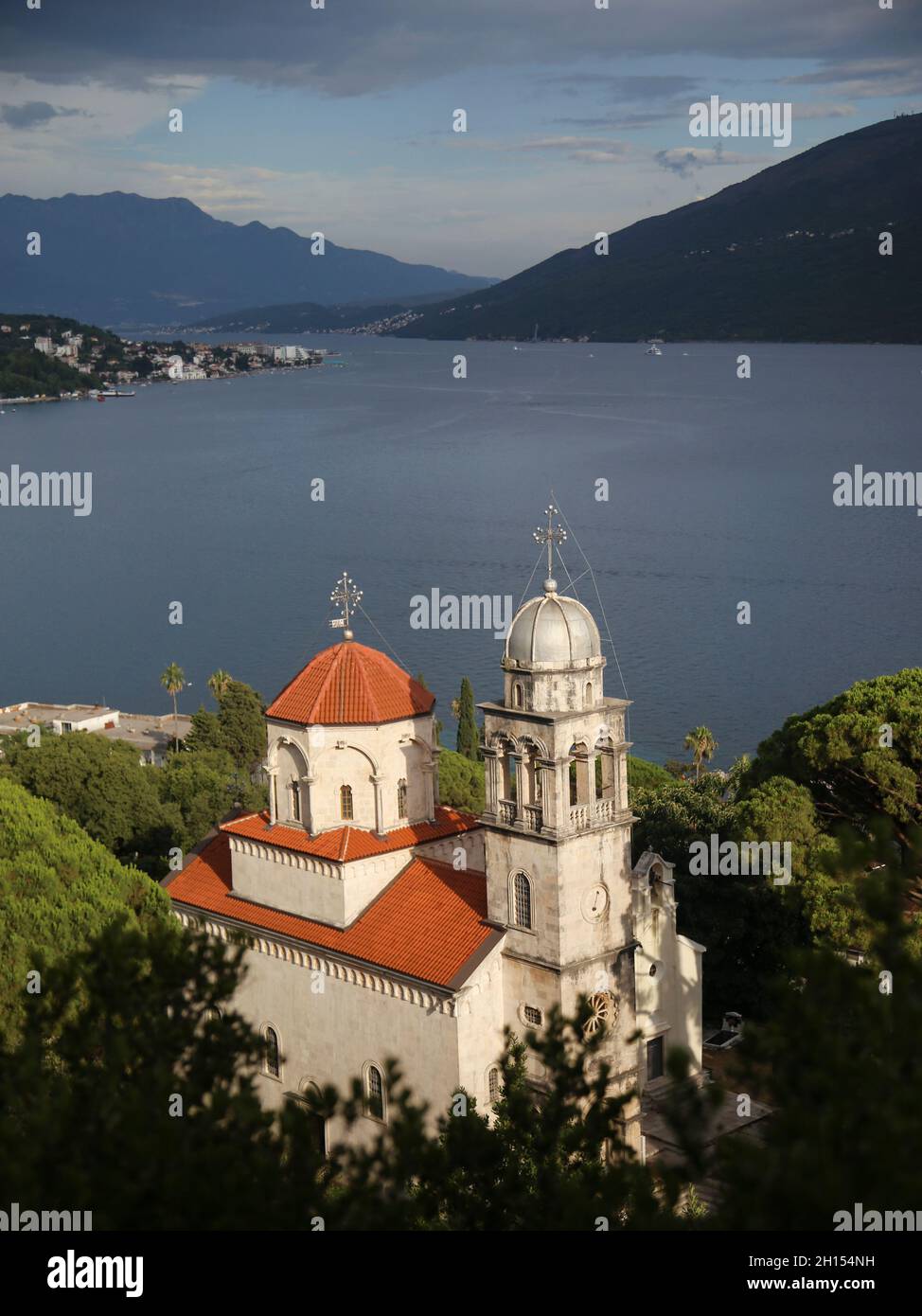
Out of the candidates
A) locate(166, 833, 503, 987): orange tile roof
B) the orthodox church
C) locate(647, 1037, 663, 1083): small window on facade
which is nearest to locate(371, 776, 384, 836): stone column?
the orthodox church

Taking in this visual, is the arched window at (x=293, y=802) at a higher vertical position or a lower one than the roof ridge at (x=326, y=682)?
lower

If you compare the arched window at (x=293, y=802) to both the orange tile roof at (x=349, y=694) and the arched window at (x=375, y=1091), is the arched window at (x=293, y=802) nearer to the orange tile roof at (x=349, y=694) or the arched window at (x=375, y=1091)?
the orange tile roof at (x=349, y=694)

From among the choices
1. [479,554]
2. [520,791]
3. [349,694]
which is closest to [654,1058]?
[520,791]

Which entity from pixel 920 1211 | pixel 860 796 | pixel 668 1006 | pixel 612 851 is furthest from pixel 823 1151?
pixel 860 796

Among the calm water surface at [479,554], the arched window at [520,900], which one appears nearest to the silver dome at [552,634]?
the arched window at [520,900]

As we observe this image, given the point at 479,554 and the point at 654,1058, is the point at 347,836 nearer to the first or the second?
the point at 654,1058
